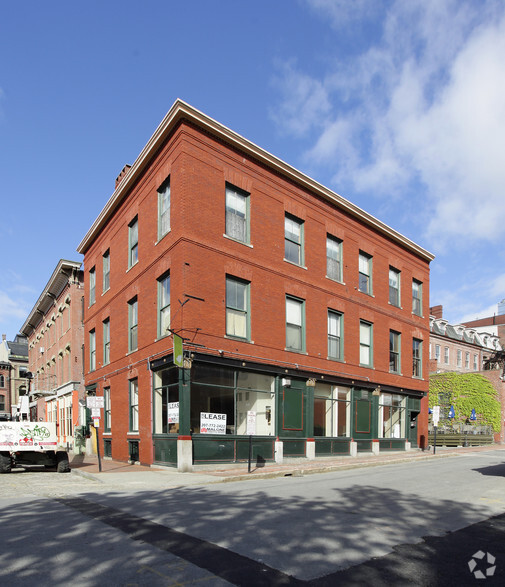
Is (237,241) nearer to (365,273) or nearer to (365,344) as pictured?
(365,273)

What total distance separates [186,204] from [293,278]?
6.13 meters

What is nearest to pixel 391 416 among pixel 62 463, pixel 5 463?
pixel 62 463

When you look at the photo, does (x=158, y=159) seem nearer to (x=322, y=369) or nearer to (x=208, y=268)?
(x=208, y=268)

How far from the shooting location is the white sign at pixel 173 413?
1735cm

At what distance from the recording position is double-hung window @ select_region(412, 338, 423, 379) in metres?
30.6

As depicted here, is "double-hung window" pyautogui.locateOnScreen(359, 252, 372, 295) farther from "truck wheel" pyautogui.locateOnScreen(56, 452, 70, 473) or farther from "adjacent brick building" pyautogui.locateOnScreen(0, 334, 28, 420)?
"adjacent brick building" pyautogui.locateOnScreen(0, 334, 28, 420)

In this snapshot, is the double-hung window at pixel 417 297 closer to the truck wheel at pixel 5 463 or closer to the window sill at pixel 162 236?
the window sill at pixel 162 236

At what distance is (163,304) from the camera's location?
19.3m

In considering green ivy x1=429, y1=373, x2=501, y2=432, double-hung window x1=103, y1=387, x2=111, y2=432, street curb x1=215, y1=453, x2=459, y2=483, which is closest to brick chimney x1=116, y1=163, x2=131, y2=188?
double-hung window x1=103, y1=387, x2=111, y2=432

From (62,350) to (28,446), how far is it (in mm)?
19022

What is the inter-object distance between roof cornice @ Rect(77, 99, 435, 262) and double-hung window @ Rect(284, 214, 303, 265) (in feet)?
5.97

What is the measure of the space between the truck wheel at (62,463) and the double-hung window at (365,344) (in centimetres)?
1464

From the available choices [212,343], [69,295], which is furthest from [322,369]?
[69,295]

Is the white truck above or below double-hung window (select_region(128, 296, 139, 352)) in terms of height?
below
